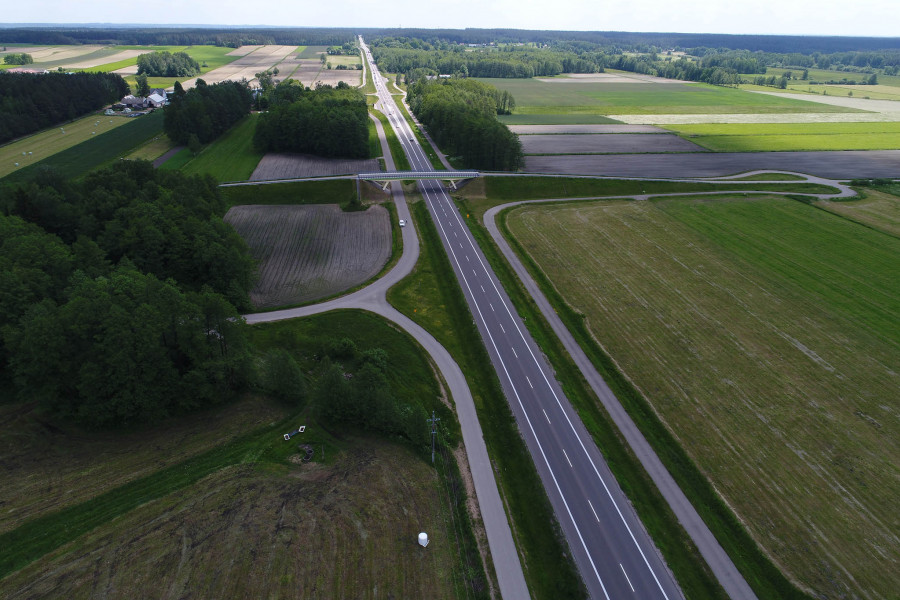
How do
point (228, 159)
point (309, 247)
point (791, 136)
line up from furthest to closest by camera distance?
1. point (791, 136)
2. point (228, 159)
3. point (309, 247)

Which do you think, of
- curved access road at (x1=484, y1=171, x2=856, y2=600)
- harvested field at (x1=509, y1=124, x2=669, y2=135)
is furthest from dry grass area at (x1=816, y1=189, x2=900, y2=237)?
curved access road at (x1=484, y1=171, x2=856, y2=600)

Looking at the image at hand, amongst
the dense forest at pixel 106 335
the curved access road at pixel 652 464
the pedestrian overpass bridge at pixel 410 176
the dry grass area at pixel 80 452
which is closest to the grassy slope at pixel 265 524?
the dry grass area at pixel 80 452

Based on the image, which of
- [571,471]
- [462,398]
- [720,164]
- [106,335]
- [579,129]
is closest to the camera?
[106,335]

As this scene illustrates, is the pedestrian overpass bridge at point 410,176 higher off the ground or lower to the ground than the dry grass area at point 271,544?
higher

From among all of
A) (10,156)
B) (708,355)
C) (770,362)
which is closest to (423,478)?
(708,355)

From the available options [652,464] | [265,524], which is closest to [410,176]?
[652,464]

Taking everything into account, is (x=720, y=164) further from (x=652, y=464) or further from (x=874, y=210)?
(x=652, y=464)

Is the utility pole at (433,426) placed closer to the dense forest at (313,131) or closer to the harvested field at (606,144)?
the dense forest at (313,131)
